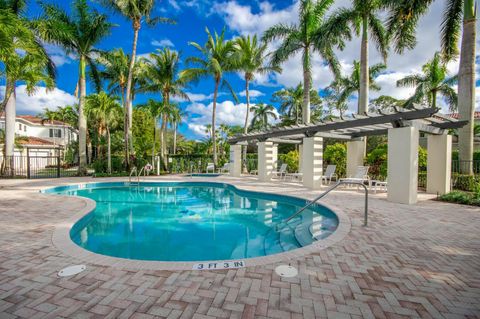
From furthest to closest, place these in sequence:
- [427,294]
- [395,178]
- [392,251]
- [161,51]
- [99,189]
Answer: [161,51] < [99,189] < [395,178] < [392,251] < [427,294]

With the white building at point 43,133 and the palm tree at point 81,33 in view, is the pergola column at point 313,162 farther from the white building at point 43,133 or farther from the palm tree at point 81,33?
the white building at point 43,133

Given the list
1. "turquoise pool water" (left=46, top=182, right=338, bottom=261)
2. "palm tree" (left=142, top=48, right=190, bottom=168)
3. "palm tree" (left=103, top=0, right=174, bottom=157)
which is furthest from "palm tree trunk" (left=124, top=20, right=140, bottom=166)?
"turquoise pool water" (left=46, top=182, right=338, bottom=261)

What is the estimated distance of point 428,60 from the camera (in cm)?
2031

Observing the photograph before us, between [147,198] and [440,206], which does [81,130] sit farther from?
[440,206]

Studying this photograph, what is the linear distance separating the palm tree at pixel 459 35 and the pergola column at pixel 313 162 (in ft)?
19.7

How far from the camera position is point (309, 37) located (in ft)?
47.6

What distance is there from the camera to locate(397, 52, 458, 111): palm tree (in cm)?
1936

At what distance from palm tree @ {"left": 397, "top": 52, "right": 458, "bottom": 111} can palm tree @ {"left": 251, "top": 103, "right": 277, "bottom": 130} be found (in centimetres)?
1659

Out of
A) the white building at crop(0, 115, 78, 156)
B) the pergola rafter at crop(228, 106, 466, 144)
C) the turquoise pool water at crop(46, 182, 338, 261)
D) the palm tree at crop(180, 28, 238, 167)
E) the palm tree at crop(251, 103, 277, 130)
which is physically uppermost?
the palm tree at crop(180, 28, 238, 167)

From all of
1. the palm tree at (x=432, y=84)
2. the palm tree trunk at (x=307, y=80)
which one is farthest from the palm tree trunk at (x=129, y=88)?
the palm tree at (x=432, y=84)

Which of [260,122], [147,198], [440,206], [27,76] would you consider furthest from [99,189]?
[260,122]

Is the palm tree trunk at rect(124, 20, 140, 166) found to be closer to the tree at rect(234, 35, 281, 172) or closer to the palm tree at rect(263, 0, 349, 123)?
the tree at rect(234, 35, 281, 172)

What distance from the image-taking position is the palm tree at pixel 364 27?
1258 centimetres

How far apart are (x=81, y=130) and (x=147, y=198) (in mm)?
10767
